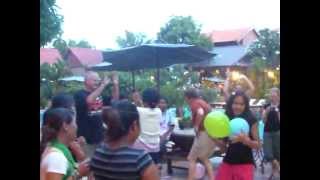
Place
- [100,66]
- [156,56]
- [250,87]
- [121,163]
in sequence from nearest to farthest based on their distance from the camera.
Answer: [121,163] → [250,87] → [156,56] → [100,66]

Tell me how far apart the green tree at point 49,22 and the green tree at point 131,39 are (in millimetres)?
360

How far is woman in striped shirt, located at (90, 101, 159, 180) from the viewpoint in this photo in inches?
94.7

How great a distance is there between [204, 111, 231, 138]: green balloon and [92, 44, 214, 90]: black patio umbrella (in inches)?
12.2

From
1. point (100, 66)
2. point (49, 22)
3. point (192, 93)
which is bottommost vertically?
point (192, 93)

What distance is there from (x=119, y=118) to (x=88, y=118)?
8.2 inches

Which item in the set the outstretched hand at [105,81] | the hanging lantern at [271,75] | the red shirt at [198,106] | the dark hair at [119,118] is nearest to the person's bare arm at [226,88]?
the red shirt at [198,106]

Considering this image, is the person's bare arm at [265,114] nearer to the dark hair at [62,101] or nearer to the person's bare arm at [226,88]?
the person's bare arm at [226,88]

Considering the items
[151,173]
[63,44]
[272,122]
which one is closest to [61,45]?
[63,44]

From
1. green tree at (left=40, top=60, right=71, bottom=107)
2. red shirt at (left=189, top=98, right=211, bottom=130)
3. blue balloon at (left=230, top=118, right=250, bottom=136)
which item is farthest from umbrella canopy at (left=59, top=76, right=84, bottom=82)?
blue balloon at (left=230, top=118, right=250, bottom=136)

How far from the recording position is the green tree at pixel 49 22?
8.98 ft

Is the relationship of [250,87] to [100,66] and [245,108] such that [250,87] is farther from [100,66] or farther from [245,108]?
[100,66]

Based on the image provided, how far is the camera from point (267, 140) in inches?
98.1

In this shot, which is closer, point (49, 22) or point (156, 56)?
point (156, 56)

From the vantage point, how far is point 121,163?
7.92 ft
